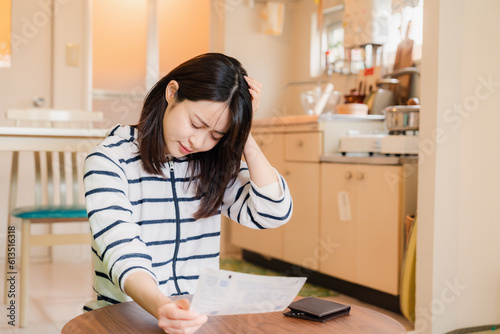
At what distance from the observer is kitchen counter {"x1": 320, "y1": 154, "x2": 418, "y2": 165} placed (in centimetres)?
258

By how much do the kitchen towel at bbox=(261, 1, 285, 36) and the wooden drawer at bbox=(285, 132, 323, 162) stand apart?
1139mm

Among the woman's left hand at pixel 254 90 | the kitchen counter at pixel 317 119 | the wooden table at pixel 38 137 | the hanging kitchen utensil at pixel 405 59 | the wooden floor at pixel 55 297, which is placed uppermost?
the hanging kitchen utensil at pixel 405 59

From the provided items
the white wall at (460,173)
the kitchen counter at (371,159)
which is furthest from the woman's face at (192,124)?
the kitchen counter at (371,159)

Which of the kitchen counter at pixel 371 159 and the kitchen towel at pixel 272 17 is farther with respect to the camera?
the kitchen towel at pixel 272 17

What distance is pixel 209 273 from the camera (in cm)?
69

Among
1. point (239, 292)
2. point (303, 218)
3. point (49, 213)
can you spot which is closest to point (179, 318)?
point (239, 292)

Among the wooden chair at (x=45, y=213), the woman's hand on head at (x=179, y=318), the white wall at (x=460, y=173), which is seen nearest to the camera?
the woman's hand on head at (x=179, y=318)

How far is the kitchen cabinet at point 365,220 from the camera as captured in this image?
2.58 m

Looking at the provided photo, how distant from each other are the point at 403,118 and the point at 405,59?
2.18ft

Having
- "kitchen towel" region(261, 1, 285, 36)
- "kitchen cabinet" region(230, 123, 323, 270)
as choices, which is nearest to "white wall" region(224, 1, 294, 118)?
"kitchen towel" region(261, 1, 285, 36)

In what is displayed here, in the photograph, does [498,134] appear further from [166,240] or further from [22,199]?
[22,199]

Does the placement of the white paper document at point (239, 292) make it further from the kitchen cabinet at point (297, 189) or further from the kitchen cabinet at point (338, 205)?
the kitchen cabinet at point (297, 189)

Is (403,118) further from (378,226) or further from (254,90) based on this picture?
(254,90)

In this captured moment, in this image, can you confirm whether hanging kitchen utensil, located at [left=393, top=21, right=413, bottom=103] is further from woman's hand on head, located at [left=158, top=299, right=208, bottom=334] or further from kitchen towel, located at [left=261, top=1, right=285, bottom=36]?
woman's hand on head, located at [left=158, top=299, right=208, bottom=334]
